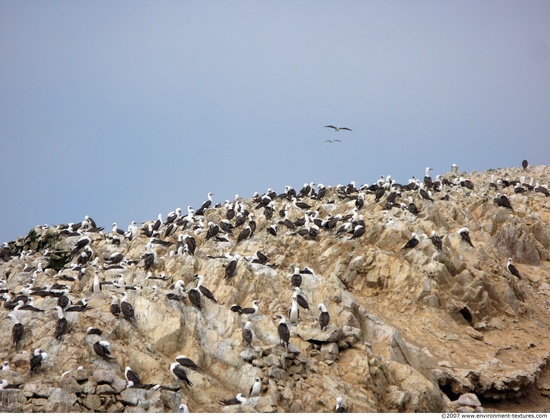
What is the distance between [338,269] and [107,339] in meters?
14.3

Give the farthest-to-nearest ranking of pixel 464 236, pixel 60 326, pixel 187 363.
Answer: pixel 464 236, pixel 187 363, pixel 60 326

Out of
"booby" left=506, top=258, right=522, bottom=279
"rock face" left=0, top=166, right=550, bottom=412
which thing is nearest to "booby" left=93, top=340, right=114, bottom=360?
"rock face" left=0, top=166, right=550, bottom=412

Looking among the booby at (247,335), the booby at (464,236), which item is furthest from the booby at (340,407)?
the booby at (464,236)

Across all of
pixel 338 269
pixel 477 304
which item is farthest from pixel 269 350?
pixel 477 304

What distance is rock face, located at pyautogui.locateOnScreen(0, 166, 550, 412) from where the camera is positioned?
1994cm

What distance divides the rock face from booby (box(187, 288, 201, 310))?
0.42 ft

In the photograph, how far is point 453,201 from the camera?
3906cm

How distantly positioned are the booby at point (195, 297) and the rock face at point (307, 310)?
0.13 m

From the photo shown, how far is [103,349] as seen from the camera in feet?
64.9

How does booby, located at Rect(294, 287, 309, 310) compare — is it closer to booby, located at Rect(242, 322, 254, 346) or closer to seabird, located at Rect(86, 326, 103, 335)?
booby, located at Rect(242, 322, 254, 346)

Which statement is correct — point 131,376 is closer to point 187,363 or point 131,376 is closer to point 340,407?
point 187,363

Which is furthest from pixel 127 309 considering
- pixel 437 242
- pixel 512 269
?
pixel 512 269

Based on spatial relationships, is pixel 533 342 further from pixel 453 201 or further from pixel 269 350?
pixel 269 350

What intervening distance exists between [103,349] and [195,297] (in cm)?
448
